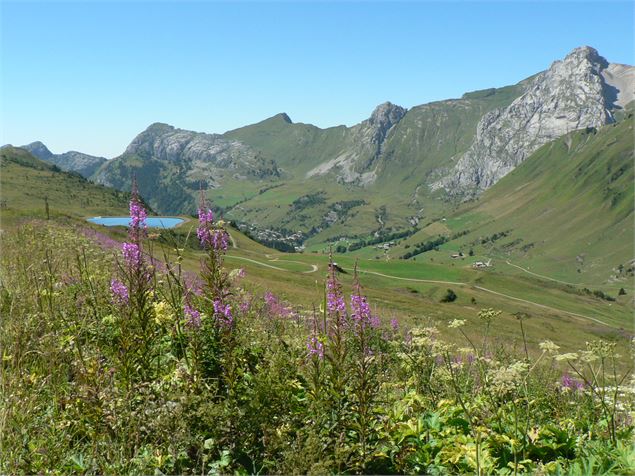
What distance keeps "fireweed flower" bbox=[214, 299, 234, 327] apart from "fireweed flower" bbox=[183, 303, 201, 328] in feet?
1.33

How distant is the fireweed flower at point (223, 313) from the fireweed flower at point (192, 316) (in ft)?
1.33

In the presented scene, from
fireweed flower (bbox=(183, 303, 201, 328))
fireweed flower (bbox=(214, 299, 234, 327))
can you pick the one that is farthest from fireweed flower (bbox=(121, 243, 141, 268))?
fireweed flower (bbox=(214, 299, 234, 327))

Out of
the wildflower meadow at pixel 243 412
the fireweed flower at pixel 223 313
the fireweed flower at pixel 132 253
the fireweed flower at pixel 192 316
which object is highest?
the fireweed flower at pixel 132 253

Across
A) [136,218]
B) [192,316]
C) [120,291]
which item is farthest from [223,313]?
[120,291]

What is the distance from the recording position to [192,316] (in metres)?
6.62

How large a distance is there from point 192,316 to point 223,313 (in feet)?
2.04

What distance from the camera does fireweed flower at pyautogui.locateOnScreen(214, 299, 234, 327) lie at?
6203 mm

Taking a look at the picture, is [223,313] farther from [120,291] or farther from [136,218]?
[120,291]

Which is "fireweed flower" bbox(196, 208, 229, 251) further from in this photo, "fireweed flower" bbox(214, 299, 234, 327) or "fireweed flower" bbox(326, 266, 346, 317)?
"fireweed flower" bbox(326, 266, 346, 317)

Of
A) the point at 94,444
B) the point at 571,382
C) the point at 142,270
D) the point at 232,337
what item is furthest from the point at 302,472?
the point at 571,382

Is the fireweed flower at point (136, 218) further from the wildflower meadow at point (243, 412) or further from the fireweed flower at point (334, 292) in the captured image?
the fireweed flower at point (334, 292)

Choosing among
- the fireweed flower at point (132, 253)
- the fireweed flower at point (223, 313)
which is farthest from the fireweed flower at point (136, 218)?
the fireweed flower at point (223, 313)

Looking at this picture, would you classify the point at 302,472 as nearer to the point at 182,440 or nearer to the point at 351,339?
the point at 182,440

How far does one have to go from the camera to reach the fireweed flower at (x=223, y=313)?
20.4 feet
